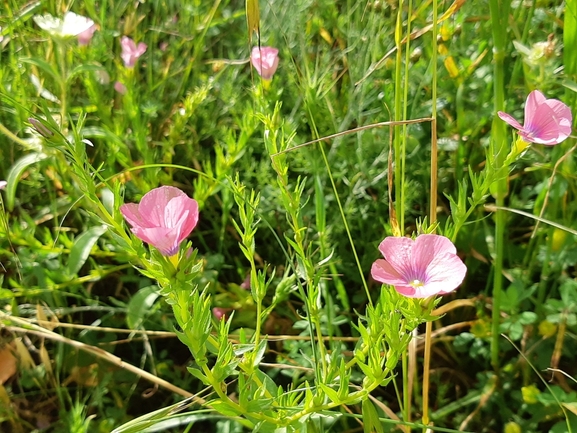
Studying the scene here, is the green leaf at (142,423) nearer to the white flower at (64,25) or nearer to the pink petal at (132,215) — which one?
the pink petal at (132,215)

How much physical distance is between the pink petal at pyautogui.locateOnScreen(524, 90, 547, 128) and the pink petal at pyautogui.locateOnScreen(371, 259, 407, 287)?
0.20m

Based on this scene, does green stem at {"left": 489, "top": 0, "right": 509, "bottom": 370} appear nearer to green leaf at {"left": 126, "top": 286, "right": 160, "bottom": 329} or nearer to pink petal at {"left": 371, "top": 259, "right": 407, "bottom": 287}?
pink petal at {"left": 371, "top": 259, "right": 407, "bottom": 287}

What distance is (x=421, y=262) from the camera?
1.57 feet

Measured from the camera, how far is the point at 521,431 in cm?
80

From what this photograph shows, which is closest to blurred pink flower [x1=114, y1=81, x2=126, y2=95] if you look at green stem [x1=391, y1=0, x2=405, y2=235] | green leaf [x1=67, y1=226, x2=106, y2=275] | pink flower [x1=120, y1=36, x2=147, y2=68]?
pink flower [x1=120, y1=36, x2=147, y2=68]

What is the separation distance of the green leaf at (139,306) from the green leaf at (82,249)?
0.33ft

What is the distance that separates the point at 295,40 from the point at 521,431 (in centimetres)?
85

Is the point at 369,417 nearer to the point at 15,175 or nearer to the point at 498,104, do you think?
the point at 498,104

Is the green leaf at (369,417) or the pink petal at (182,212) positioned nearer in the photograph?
the pink petal at (182,212)

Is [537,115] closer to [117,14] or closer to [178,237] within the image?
[178,237]

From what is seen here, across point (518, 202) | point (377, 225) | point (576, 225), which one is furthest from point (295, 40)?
point (576, 225)

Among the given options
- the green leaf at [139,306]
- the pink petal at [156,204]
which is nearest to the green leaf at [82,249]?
the green leaf at [139,306]

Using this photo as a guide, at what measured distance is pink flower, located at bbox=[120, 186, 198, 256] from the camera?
1.33ft

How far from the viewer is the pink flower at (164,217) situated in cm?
40
